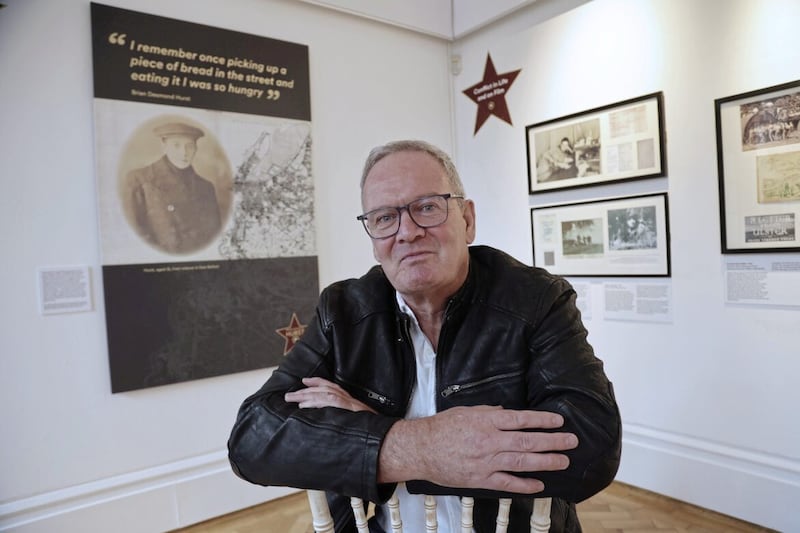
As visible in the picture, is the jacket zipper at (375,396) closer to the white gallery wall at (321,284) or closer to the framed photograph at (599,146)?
the white gallery wall at (321,284)

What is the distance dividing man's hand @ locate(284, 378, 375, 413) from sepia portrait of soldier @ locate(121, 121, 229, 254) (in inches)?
75.0

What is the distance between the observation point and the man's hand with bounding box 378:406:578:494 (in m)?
0.90

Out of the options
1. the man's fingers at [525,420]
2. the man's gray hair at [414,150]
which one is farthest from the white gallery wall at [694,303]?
the man's fingers at [525,420]

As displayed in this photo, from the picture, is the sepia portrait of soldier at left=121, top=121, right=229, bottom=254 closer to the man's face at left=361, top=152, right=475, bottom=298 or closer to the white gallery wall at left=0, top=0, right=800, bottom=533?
the white gallery wall at left=0, top=0, right=800, bottom=533

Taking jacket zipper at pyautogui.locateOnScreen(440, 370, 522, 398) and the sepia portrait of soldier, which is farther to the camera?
the sepia portrait of soldier

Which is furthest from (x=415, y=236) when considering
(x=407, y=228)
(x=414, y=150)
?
(x=414, y=150)

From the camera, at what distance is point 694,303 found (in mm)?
2674

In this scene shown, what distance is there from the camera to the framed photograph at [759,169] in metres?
2.29

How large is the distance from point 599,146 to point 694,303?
3.51ft

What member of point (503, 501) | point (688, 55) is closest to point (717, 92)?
point (688, 55)

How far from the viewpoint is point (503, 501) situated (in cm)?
88

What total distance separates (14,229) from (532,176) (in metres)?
3.00

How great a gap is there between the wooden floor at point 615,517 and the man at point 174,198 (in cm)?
155

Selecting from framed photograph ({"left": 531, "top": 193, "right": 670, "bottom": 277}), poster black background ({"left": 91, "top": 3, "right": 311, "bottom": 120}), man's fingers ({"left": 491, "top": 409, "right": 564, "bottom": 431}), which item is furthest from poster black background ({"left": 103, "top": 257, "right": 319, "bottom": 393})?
man's fingers ({"left": 491, "top": 409, "right": 564, "bottom": 431})
